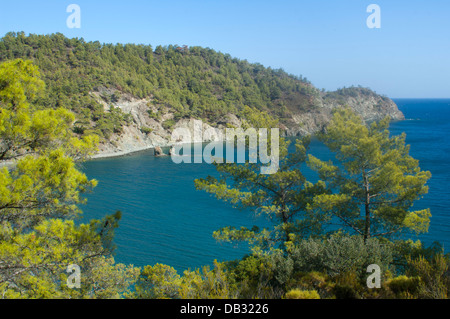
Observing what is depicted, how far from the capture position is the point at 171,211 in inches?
960

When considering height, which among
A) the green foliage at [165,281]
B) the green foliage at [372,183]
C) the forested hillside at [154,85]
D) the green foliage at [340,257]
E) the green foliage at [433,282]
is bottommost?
the green foliage at [165,281]

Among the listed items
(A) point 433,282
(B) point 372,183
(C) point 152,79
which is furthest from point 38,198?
(C) point 152,79

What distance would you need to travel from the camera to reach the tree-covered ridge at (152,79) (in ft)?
168

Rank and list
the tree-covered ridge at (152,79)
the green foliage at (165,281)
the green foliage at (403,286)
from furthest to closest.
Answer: the tree-covered ridge at (152,79) → the green foliage at (165,281) → the green foliage at (403,286)

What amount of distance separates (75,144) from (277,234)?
7272mm

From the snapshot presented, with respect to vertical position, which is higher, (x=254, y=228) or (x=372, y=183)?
(x=372, y=183)

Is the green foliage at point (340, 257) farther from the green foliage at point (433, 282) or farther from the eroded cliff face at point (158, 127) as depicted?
the eroded cliff face at point (158, 127)

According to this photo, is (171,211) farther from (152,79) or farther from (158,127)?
(152,79)

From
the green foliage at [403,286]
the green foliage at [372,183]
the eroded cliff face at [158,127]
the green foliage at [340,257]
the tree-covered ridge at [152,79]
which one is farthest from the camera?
the eroded cliff face at [158,127]

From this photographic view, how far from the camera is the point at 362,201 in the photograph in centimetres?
1104

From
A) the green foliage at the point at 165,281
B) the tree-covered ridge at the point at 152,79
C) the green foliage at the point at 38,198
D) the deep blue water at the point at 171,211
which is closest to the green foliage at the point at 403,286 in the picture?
the green foliage at the point at 165,281

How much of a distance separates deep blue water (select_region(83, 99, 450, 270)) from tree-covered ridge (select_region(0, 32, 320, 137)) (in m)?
14.7

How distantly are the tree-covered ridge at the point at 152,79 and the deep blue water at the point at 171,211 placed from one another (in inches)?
579

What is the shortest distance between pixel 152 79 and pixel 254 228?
66647 millimetres
